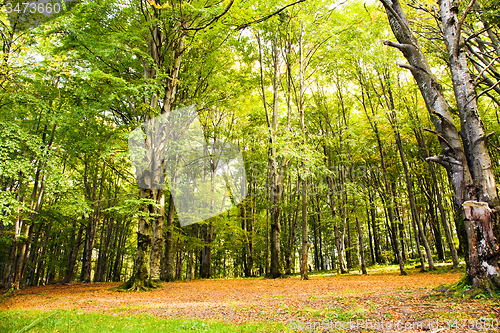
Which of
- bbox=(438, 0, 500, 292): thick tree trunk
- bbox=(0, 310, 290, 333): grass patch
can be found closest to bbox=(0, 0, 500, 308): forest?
bbox=(438, 0, 500, 292): thick tree trunk

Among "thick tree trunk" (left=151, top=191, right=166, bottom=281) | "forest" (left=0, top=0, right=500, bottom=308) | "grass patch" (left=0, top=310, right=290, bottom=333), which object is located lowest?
"grass patch" (left=0, top=310, right=290, bottom=333)

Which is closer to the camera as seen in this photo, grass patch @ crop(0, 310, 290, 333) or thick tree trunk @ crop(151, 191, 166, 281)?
grass patch @ crop(0, 310, 290, 333)

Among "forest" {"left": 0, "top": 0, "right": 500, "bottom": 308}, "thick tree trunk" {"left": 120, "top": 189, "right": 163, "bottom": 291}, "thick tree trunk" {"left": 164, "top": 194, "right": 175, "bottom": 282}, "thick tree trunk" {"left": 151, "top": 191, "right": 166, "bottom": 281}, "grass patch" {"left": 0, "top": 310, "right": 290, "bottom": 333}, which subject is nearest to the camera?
"grass patch" {"left": 0, "top": 310, "right": 290, "bottom": 333}

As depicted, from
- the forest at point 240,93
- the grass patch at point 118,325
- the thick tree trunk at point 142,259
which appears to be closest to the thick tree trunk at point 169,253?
the forest at point 240,93

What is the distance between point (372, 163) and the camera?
21188 mm

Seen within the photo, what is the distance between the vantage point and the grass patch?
365cm

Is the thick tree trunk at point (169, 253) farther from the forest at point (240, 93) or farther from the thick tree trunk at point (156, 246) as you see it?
the thick tree trunk at point (156, 246)

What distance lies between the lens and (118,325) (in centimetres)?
409

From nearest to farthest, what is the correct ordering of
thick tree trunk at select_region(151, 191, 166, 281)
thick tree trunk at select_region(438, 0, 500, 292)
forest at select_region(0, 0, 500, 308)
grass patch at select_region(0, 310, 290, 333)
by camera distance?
1. grass patch at select_region(0, 310, 290, 333)
2. thick tree trunk at select_region(438, 0, 500, 292)
3. forest at select_region(0, 0, 500, 308)
4. thick tree trunk at select_region(151, 191, 166, 281)

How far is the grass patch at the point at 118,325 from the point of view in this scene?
365 cm

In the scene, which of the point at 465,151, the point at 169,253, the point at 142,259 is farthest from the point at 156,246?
the point at 465,151

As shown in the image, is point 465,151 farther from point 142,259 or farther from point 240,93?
point 240,93

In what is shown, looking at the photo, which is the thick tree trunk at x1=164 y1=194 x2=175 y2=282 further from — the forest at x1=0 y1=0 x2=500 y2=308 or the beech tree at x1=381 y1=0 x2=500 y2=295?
the beech tree at x1=381 y1=0 x2=500 y2=295

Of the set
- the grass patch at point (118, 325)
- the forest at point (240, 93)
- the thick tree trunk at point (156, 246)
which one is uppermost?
the forest at point (240, 93)
